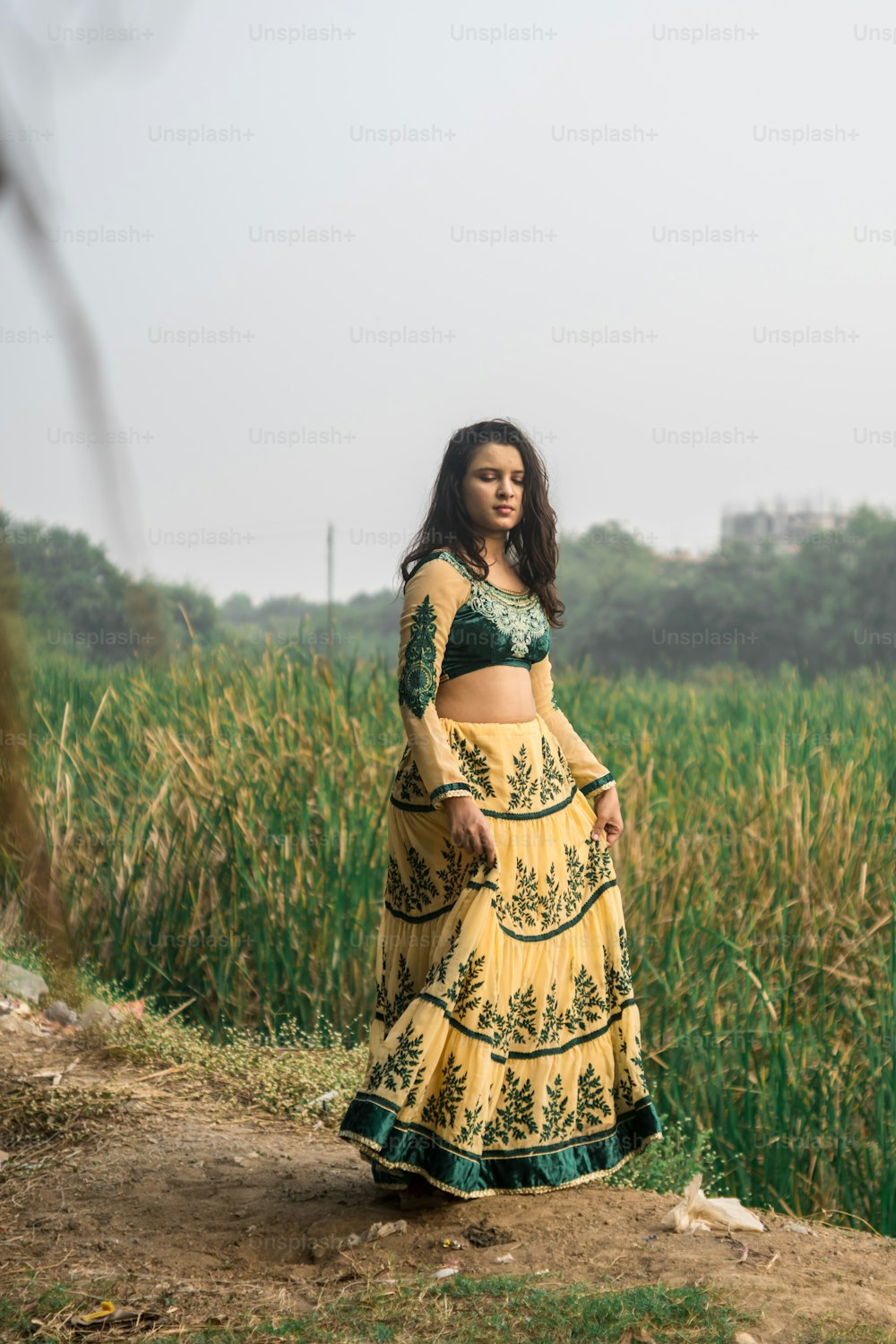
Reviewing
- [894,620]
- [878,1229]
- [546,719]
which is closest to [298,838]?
[546,719]

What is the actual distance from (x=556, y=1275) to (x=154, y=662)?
6.67ft

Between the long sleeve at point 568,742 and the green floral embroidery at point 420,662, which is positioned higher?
the green floral embroidery at point 420,662

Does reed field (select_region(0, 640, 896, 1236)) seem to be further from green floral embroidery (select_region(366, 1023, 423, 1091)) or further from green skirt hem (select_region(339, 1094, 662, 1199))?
green floral embroidery (select_region(366, 1023, 423, 1091))

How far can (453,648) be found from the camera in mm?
2893

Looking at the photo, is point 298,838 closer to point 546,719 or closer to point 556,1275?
point 546,719

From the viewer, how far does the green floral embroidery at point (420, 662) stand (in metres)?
2.76

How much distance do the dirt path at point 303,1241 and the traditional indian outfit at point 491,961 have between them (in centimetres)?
13

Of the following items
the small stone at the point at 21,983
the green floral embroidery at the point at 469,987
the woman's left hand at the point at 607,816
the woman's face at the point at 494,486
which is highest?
the woman's face at the point at 494,486

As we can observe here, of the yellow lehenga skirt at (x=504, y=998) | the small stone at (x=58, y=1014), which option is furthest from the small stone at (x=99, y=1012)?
the yellow lehenga skirt at (x=504, y=998)

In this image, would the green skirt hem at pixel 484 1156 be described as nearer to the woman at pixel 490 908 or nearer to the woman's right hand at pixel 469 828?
the woman at pixel 490 908

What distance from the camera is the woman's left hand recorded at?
3027mm

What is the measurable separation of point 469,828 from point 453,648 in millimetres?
435

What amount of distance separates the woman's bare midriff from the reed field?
112cm

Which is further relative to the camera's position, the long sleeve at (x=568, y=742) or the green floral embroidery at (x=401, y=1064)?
the long sleeve at (x=568, y=742)
